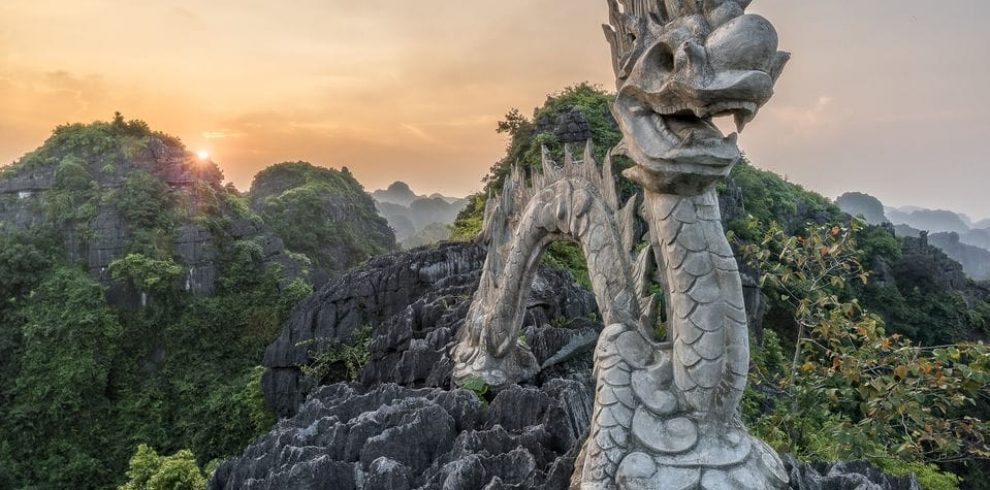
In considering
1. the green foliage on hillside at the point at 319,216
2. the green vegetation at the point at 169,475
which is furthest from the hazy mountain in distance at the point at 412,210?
the green vegetation at the point at 169,475

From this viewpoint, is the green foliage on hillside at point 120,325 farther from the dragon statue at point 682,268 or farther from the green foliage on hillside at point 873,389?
the dragon statue at point 682,268

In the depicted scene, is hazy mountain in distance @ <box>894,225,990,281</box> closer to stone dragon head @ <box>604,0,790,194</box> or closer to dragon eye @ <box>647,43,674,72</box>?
stone dragon head @ <box>604,0,790,194</box>

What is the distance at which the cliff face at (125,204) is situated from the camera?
19688 millimetres

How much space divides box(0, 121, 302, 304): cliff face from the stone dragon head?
67.9ft

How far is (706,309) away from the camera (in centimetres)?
298

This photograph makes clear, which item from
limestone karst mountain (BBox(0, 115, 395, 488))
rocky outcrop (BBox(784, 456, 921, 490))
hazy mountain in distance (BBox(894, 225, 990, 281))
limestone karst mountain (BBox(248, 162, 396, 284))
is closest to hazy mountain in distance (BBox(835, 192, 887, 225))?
hazy mountain in distance (BBox(894, 225, 990, 281))

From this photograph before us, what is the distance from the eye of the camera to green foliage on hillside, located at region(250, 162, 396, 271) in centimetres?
2823

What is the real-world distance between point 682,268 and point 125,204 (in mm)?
21714

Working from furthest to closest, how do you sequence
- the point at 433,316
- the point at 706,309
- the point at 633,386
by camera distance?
the point at 433,316, the point at 633,386, the point at 706,309

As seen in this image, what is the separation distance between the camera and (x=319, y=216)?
29500 millimetres

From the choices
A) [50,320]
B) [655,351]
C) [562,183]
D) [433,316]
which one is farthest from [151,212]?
[655,351]

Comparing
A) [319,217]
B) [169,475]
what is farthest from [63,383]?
[319,217]

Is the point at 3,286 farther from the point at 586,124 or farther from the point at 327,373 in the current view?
the point at 586,124

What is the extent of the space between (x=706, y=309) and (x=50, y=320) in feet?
69.1
